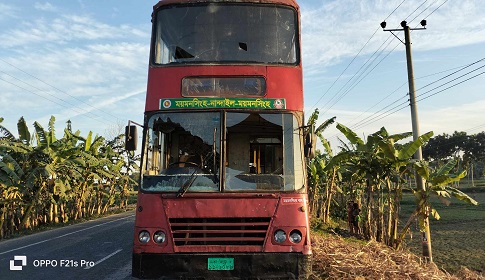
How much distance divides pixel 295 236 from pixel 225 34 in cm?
313

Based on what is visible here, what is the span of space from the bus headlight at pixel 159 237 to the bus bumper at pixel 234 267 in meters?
0.19

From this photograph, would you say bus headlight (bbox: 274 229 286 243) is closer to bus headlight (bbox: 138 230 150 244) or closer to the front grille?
the front grille

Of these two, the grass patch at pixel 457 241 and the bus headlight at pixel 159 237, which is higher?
the bus headlight at pixel 159 237

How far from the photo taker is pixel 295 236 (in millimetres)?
5133

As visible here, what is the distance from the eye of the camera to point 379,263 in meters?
6.78

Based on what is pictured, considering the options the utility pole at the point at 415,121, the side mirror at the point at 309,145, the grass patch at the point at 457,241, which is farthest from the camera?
the grass patch at the point at 457,241

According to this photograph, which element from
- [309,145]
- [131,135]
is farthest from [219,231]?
[131,135]

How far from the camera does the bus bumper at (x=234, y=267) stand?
4.96 m

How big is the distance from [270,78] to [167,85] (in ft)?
4.88

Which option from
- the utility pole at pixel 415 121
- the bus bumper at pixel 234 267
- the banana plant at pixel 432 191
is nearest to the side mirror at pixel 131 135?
the bus bumper at pixel 234 267

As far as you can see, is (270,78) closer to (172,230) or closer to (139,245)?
(172,230)

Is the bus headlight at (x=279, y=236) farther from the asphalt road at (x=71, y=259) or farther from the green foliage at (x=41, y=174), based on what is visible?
the green foliage at (x=41, y=174)

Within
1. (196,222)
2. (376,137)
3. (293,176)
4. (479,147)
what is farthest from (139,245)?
(479,147)

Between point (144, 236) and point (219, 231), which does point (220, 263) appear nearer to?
point (219, 231)
